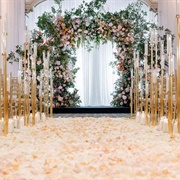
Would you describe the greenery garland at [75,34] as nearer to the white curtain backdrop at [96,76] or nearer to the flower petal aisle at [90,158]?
the white curtain backdrop at [96,76]

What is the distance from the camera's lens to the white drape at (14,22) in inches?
380

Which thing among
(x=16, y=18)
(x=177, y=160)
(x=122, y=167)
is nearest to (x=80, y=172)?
(x=122, y=167)

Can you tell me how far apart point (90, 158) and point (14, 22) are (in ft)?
27.4

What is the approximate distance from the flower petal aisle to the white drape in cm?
624

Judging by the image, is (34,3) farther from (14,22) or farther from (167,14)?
(167,14)

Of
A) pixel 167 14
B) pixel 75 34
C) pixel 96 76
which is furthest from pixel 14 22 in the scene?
pixel 167 14

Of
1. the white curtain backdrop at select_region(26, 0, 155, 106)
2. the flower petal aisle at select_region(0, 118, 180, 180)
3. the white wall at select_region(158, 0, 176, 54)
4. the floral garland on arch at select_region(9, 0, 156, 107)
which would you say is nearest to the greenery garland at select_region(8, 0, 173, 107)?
the floral garland on arch at select_region(9, 0, 156, 107)

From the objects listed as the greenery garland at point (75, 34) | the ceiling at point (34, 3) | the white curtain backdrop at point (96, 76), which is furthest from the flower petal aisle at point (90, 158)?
the ceiling at point (34, 3)

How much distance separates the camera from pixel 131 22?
9844 mm

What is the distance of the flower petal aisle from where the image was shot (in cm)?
214

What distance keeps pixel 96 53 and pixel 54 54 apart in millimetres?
2658

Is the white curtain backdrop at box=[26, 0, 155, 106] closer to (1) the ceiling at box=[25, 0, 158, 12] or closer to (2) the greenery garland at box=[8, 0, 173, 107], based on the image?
(1) the ceiling at box=[25, 0, 158, 12]

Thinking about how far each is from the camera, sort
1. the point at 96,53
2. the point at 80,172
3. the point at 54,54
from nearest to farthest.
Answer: the point at 80,172 < the point at 54,54 < the point at 96,53

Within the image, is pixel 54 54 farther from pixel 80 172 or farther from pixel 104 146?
pixel 80 172
